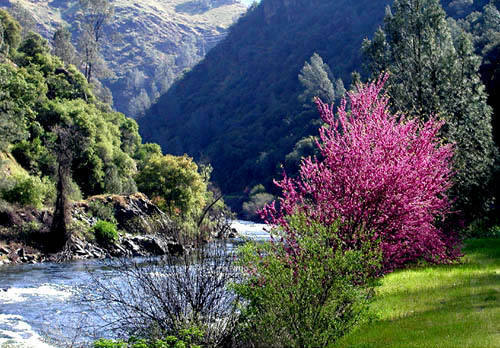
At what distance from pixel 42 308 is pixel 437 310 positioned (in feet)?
51.6

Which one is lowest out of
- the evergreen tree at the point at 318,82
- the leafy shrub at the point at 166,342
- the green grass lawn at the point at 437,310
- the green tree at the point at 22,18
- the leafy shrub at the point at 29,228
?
the green grass lawn at the point at 437,310

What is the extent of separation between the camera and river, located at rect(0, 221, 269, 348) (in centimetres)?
1573

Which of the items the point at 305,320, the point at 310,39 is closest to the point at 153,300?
the point at 305,320

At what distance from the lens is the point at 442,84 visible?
3209cm

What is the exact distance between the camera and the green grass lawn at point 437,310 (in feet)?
30.7

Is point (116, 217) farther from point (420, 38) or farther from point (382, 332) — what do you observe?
point (382, 332)

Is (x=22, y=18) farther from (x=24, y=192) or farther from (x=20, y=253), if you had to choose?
(x=20, y=253)

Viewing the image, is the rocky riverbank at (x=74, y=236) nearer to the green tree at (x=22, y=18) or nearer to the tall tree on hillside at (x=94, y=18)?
the tall tree on hillside at (x=94, y=18)

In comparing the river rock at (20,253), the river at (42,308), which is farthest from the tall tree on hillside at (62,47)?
the river at (42,308)

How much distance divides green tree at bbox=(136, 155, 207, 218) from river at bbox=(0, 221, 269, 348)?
3274 centimetres

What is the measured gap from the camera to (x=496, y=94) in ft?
148

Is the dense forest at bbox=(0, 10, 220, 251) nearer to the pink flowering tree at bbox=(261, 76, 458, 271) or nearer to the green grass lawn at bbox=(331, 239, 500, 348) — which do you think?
the pink flowering tree at bbox=(261, 76, 458, 271)

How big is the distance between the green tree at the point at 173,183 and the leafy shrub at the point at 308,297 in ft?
181

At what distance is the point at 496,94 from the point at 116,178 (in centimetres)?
4147
